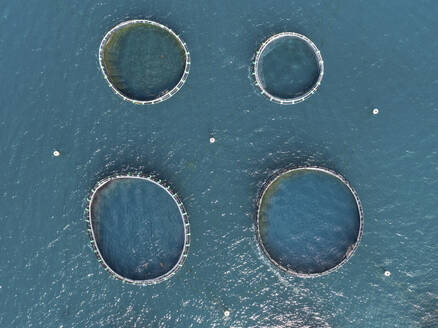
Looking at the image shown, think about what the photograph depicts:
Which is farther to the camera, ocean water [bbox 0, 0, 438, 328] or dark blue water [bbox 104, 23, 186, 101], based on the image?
ocean water [bbox 0, 0, 438, 328]

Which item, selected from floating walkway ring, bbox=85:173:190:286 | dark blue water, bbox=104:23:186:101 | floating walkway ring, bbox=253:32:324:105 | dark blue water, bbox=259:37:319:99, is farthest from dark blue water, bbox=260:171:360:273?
dark blue water, bbox=104:23:186:101

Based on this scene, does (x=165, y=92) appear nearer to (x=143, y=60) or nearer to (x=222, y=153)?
(x=143, y=60)

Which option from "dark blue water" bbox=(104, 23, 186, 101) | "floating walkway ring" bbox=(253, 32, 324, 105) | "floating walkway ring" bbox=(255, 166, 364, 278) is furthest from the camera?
"dark blue water" bbox=(104, 23, 186, 101)

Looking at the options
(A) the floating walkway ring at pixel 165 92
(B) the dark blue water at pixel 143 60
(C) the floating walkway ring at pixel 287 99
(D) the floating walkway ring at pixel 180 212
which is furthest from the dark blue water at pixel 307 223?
(B) the dark blue water at pixel 143 60

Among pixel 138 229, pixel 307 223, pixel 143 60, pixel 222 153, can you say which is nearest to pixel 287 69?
pixel 222 153

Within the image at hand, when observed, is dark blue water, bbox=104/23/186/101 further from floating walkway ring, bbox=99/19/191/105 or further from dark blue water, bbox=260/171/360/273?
dark blue water, bbox=260/171/360/273

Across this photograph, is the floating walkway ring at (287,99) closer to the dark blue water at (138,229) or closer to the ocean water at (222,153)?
the ocean water at (222,153)
